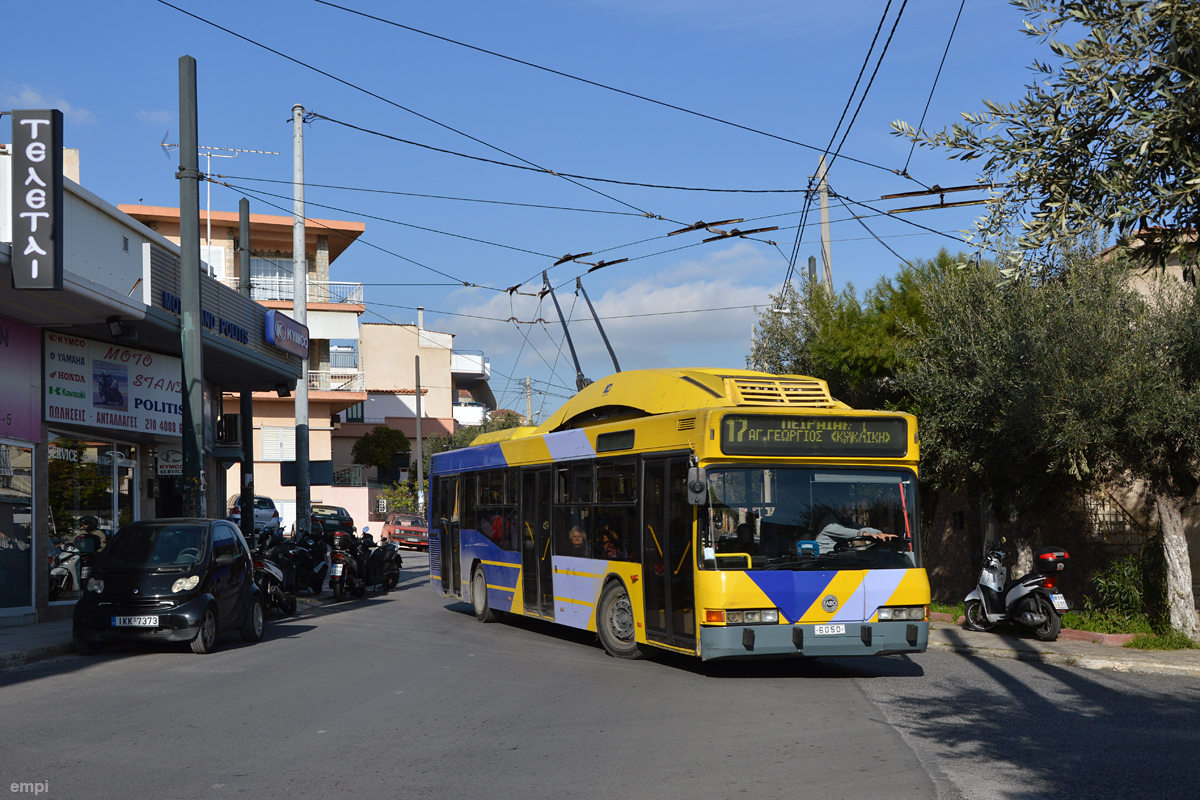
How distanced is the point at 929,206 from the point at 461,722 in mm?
13567

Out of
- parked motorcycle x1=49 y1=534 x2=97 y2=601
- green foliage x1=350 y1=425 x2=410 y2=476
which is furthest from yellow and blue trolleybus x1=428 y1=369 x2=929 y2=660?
green foliage x1=350 y1=425 x2=410 y2=476

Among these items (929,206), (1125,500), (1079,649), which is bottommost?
(1079,649)

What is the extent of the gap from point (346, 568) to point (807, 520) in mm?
13336

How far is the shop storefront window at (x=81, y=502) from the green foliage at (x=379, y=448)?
40340mm

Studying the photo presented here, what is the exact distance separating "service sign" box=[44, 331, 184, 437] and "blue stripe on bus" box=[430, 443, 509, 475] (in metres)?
4.60

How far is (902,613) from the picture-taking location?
11.4m

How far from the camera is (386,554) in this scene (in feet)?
80.6

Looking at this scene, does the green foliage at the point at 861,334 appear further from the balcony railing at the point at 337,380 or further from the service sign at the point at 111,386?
the balcony railing at the point at 337,380

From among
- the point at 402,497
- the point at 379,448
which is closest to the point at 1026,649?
the point at 402,497

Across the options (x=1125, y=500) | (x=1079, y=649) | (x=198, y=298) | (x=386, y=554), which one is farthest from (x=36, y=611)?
(x=1125, y=500)

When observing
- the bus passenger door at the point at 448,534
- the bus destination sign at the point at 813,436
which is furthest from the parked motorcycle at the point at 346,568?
the bus destination sign at the point at 813,436

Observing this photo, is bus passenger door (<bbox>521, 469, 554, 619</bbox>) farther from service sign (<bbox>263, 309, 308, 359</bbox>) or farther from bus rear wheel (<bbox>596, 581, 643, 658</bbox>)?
service sign (<bbox>263, 309, 308, 359</bbox>)

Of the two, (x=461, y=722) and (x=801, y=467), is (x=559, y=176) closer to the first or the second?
(x=801, y=467)

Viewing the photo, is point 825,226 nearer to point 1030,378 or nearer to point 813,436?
point 1030,378
